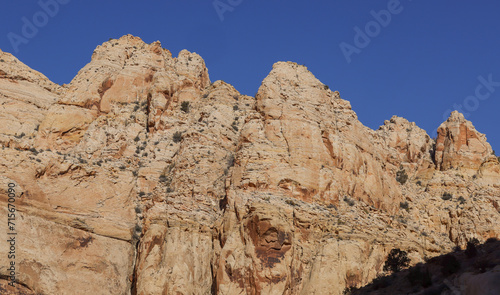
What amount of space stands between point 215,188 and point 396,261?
55.8 feet

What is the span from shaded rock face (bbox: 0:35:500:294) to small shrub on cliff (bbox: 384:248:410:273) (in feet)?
4.86

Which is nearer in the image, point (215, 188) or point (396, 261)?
point (396, 261)

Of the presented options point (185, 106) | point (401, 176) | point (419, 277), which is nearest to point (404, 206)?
point (401, 176)

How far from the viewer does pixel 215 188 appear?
51938 millimetres

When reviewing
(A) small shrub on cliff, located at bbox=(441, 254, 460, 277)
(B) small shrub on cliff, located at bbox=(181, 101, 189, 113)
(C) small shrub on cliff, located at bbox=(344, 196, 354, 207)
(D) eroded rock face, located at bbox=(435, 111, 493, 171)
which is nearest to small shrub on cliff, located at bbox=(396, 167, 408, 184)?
(D) eroded rock face, located at bbox=(435, 111, 493, 171)

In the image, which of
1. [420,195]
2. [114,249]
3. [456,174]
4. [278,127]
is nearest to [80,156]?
[114,249]

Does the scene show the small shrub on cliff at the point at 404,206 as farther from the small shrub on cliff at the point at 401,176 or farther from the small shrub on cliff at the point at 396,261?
the small shrub on cliff at the point at 396,261

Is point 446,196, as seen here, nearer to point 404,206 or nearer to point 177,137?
point 404,206

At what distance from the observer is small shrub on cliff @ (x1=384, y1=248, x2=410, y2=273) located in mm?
42200

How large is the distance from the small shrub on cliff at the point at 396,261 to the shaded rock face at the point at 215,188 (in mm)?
1481

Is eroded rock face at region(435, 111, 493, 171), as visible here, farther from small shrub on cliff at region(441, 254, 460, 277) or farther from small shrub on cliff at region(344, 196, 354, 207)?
small shrub on cliff at region(441, 254, 460, 277)

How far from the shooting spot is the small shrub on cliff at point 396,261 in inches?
1661

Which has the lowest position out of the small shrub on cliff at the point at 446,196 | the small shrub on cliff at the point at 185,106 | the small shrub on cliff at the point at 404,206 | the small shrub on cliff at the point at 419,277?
the small shrub on cliff at the point at 419,277

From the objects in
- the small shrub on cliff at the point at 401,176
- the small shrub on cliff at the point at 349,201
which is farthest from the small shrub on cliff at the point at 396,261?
the small shrub on cliff at the point at 401,176
